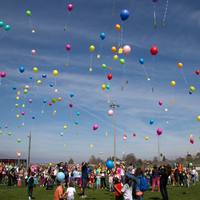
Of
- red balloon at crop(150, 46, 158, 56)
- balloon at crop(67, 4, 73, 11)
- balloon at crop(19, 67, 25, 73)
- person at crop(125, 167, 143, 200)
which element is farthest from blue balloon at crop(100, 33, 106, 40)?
person at crop(125, 167, 143, 200)

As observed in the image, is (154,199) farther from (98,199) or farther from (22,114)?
(22,114)

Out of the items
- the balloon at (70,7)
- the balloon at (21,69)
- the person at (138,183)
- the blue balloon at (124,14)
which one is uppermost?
the balloon at (70,7)

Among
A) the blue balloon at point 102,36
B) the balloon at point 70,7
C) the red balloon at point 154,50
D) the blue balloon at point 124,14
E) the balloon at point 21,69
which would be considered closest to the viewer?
the blue balloon at point 124,14

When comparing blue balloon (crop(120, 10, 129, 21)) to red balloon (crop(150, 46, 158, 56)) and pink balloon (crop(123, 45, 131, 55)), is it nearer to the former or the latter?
pink balloon (crop(123, 45, 131, 55))

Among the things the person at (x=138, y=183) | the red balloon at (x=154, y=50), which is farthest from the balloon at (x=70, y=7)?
the person at (x=138, y=183)

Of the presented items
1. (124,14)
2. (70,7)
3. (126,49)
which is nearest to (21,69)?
(70,7)

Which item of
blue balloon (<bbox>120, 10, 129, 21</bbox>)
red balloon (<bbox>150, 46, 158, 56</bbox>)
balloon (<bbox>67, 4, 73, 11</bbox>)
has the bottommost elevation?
red balloon (<bbox>150, 46, 158, 56</bbox>)

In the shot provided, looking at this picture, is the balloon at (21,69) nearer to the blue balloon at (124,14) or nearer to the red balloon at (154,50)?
the blue balloon at (124,14)

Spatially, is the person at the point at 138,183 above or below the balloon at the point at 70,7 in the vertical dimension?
below

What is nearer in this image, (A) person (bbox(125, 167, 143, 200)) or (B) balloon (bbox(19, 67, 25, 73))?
(A) person (bbox(125, 167, 143, 200))

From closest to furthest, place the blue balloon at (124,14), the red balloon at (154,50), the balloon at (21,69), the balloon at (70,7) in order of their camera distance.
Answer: the blue balloon at (124,14)
the red balloon at (154,50)
the balloon at (70,7)
the balloon at (21,69)

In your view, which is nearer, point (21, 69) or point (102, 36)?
point (102, 36)

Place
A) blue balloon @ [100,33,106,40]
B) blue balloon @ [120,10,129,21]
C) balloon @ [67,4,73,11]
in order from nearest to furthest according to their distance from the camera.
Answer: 1. blue balloon @ [120,10,129,21]
2. balloon @ [67,4,73,11]
3. blue balloon @ [100,33,106,40]

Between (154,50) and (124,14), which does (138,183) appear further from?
(124,14)
